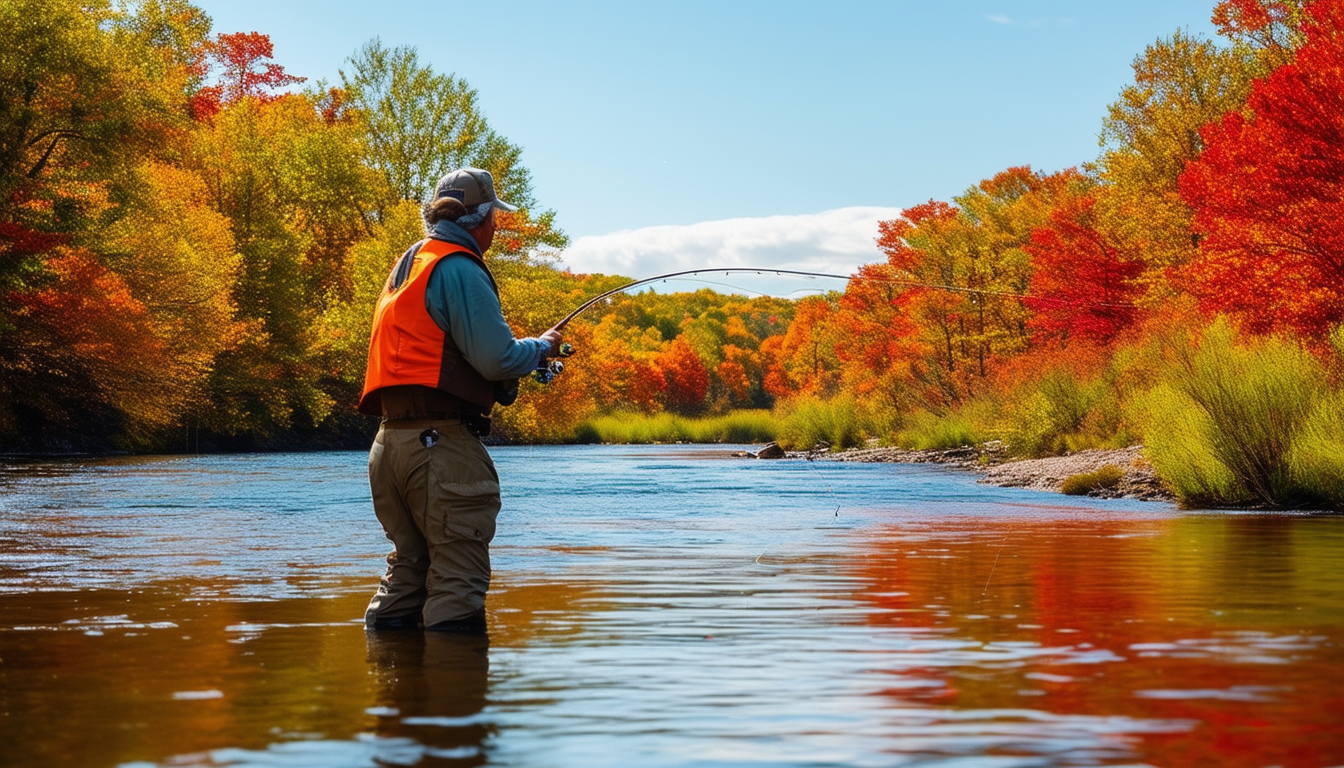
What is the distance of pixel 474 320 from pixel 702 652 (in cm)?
153

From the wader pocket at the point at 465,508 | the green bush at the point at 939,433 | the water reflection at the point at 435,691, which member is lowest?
the water reflection at the point at 435,691

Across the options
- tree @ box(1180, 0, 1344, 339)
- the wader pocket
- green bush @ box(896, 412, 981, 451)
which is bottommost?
the wader pocket

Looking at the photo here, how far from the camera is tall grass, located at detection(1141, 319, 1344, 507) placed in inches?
563

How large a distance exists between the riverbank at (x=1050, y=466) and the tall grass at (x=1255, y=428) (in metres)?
1.98

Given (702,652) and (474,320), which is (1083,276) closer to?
(702,652)

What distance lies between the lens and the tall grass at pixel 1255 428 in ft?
46.9

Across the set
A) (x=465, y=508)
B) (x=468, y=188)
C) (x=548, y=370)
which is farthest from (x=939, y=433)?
(x=465, y=508)

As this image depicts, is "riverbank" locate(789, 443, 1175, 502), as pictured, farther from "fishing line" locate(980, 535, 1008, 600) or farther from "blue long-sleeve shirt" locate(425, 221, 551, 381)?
"blue long-sleeve shirt" locate(425, 221, 551, 381)

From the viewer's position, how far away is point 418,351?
5.67m

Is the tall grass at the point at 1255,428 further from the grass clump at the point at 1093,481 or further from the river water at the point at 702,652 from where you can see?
the grass clump at the point at 1093,481

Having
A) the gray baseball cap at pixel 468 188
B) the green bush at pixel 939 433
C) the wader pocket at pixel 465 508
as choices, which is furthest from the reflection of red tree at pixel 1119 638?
the green bush at pixel 939 433

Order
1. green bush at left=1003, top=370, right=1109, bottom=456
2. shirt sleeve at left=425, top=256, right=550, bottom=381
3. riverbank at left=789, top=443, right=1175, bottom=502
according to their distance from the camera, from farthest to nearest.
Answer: green bush at left=1003, top=370, right=1109, bottom=456, riverbank at left=789, top=443, right=1175, bottom=502, shirt sleeve at left=425, top=256, right=550, bottom=381

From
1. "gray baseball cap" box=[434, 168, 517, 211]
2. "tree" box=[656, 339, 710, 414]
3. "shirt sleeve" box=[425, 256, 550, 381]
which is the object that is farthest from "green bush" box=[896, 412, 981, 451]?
"tree" box=[656, 339, 710, 414]

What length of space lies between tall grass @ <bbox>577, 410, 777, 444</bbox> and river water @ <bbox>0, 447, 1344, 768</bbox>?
49141 millimetres
